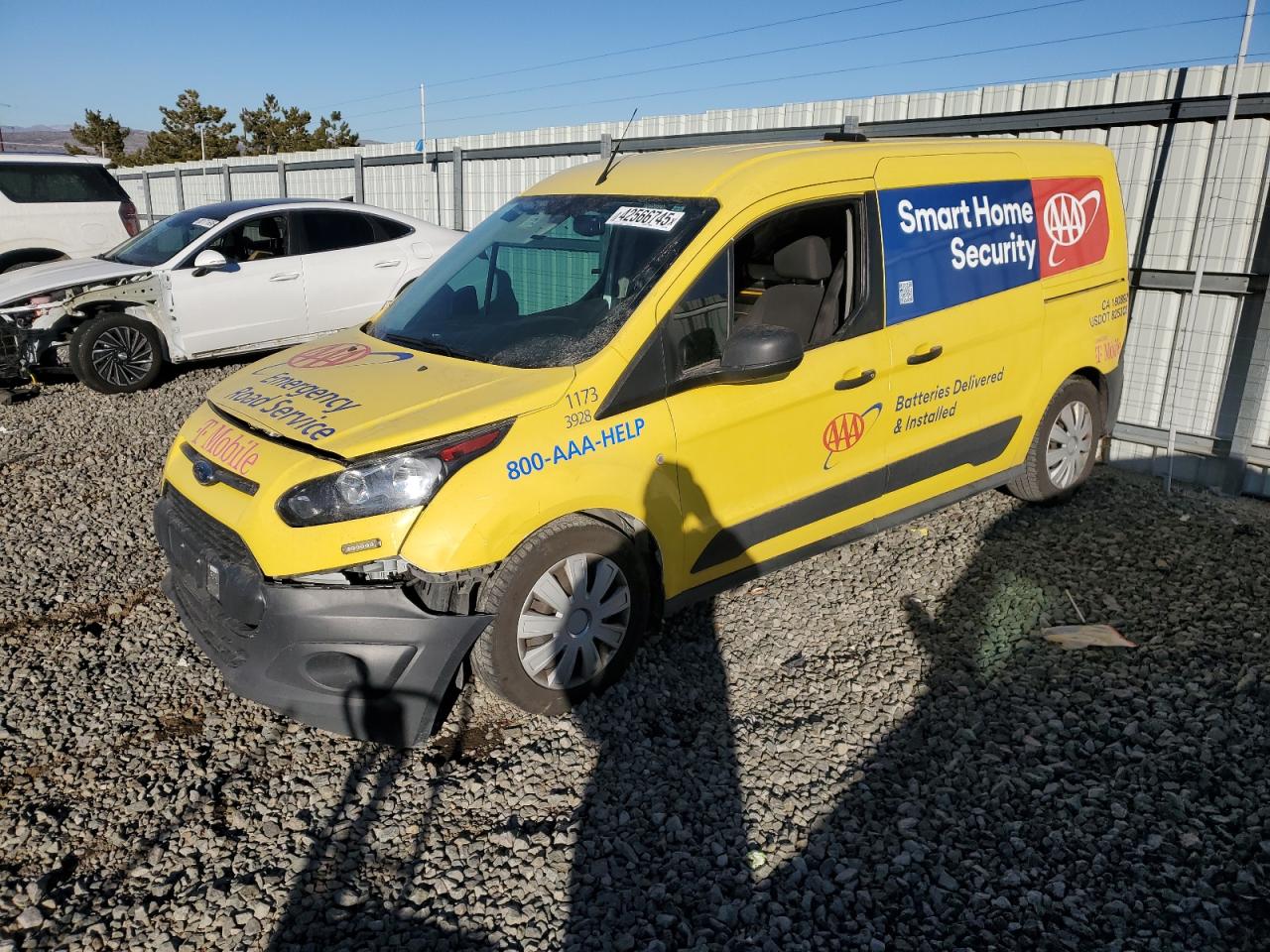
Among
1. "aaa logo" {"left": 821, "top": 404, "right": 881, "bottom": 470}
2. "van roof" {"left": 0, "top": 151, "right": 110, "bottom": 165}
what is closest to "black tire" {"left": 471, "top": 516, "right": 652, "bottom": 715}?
"aaa logo" {"left": 821, "top": 404, "right": 881, "bottom": 470}

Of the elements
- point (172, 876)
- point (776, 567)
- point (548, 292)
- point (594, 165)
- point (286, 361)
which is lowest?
point (172, 876)

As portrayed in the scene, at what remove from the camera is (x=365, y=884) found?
2.84 metres

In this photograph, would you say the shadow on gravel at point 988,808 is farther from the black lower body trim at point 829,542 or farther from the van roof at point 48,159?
the van roof at point 48,159

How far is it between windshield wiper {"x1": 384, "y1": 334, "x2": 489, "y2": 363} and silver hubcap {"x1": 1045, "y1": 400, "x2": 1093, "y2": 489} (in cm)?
345

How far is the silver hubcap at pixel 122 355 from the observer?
8.46 metres

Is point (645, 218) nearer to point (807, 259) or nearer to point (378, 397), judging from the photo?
point (807, 259)

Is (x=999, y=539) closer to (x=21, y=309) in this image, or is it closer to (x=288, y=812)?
(x=288, y=812)

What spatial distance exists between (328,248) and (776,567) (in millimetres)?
6850

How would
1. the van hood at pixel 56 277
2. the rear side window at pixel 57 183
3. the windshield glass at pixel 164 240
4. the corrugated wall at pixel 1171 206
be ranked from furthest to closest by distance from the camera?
the rear side window at pixel 57 183
the windshield glass at pixel 164 240
the van hood at pixel 56 277
the corrugated wall at pixel 1171 206

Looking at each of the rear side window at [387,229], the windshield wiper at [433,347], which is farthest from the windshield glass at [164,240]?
the windshield wiper at [433,347]

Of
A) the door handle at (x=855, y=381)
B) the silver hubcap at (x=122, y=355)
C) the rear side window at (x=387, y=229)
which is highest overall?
the rear side window at (x=387, y=229)

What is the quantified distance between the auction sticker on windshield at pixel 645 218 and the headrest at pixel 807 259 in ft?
2.20

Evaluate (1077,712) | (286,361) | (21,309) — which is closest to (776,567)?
(1077,712)

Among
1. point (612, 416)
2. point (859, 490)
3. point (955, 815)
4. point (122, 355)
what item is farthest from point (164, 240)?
point (955, 815)
